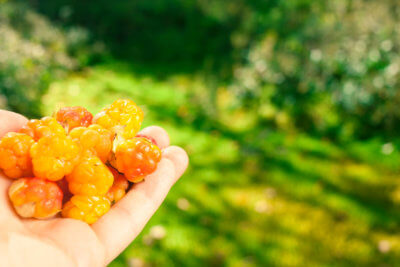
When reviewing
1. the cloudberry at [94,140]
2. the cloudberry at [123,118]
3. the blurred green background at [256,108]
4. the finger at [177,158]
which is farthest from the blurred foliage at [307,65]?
the cloudberry at [94,140]

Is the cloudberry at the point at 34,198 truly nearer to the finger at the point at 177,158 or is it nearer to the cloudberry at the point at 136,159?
the cloudberry at the point at 136,159

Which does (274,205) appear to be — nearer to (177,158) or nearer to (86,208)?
(177,158)

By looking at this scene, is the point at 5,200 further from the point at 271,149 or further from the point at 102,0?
the point at 102,0

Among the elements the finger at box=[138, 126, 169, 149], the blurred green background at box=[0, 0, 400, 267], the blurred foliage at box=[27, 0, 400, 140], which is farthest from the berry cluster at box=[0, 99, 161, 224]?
the blurred foliage at box=[27, 0, 400, 140]

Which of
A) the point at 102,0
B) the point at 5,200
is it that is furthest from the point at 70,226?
the point at 102,0

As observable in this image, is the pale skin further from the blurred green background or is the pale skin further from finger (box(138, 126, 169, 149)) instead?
the blurred green background

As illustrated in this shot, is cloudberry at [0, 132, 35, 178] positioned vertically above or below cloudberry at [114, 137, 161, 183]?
below

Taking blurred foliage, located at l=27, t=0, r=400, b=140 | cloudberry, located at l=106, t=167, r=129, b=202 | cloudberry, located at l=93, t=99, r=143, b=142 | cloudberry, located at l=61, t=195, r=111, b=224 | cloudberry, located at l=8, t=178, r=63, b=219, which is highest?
blurred foliage, located at l=27, t=0, r=400, b=140
